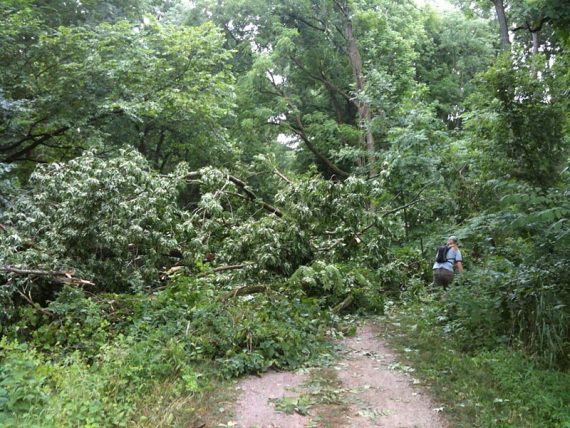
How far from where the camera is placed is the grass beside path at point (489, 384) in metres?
4.30

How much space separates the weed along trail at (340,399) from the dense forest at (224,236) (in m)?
0.36

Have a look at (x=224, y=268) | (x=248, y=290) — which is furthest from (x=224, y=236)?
(x=248, y=290)

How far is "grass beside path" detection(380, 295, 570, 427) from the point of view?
14.1 ft

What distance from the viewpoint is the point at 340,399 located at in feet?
16.6

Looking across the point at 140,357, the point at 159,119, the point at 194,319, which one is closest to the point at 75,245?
the point at 194,319

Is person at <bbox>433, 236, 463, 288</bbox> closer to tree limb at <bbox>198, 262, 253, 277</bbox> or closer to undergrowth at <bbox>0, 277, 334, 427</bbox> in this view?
undergrowth at <bbox>0, 277, 334, 427</bbox>

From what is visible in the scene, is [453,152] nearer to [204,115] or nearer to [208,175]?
[208,175]

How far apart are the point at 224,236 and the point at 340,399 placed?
5.63 metres

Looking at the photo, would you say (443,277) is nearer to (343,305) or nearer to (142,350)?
(343,305)

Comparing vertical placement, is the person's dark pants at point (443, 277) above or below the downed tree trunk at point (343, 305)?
above

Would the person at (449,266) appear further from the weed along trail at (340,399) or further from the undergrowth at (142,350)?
the weed along trail at (340,399)

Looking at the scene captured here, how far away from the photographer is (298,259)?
946 centimetres

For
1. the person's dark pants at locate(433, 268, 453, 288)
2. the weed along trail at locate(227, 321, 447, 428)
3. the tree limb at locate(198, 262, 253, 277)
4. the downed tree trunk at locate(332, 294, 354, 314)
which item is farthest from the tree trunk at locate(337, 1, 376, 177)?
the weed along trail at locate(227, 321, 447, 428)

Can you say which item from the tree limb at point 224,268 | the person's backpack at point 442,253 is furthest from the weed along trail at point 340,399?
the person's backpack at point 442,253
